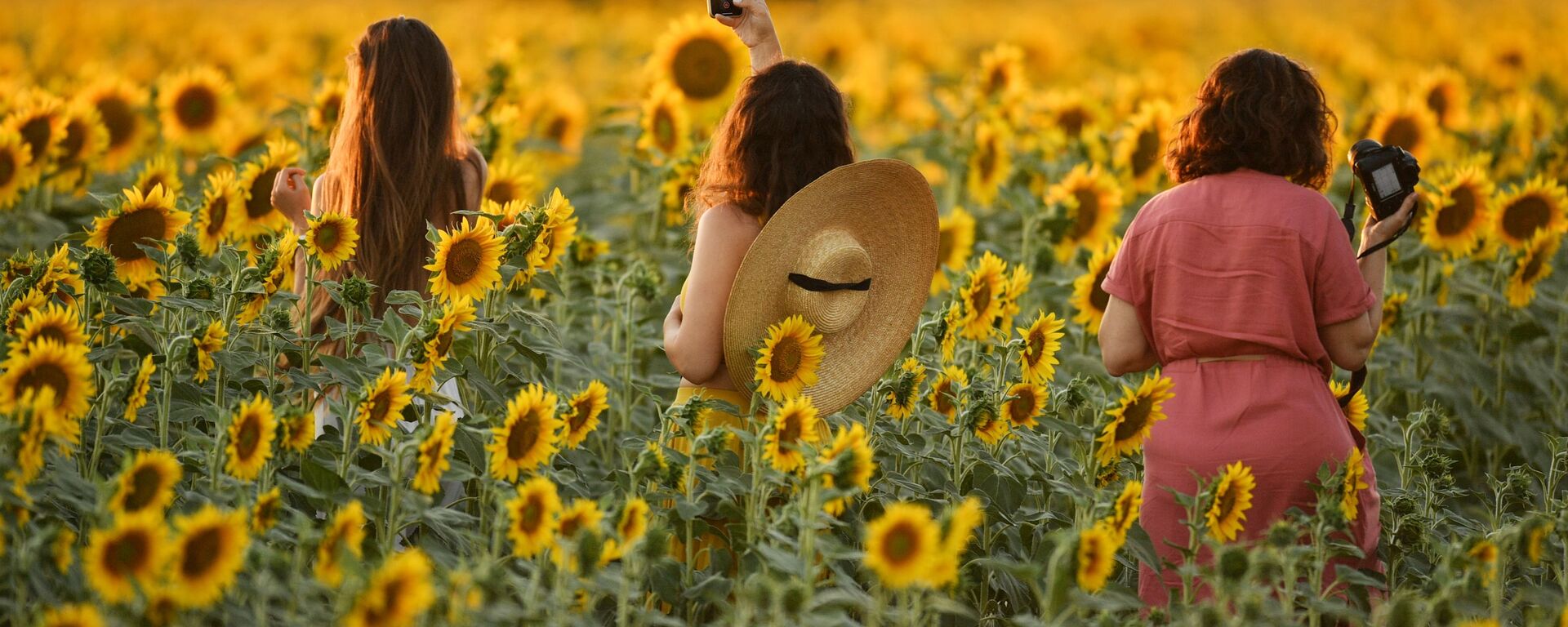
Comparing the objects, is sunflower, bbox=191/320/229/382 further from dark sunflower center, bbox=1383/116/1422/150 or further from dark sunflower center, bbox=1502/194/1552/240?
dark sunflower center, bbox=1383/116/1422/150

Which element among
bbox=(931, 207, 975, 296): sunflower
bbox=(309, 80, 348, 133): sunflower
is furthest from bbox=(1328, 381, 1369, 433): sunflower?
bbox=(309, 80, 348, 133): sunflower

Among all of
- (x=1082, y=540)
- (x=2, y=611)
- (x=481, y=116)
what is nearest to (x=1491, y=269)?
(x=1082, y=540)

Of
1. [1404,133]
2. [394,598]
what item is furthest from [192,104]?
[1404,133]

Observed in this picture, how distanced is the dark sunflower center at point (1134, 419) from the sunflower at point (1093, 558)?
1.38 feet

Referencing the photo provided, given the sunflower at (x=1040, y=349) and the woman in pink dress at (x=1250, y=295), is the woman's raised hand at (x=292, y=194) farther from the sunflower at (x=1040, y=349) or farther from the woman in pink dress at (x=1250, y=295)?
the woman in pink dress at (x=1250, y=295)

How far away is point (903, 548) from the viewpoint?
202 cm

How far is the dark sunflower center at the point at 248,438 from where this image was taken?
231cm

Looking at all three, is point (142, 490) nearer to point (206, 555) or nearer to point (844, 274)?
point (206, 555)

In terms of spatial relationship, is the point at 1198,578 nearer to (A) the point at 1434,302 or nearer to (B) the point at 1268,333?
(B) the point at 1268,333

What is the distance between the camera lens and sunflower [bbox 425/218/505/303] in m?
2.66

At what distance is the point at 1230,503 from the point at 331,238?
172cm

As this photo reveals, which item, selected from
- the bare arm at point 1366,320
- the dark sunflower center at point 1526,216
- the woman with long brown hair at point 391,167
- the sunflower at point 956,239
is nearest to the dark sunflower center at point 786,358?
the woman with long brown hair at point 391,167

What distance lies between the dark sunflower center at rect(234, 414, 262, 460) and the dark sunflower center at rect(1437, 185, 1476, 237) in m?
3.08

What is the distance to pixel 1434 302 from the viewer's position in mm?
4301
